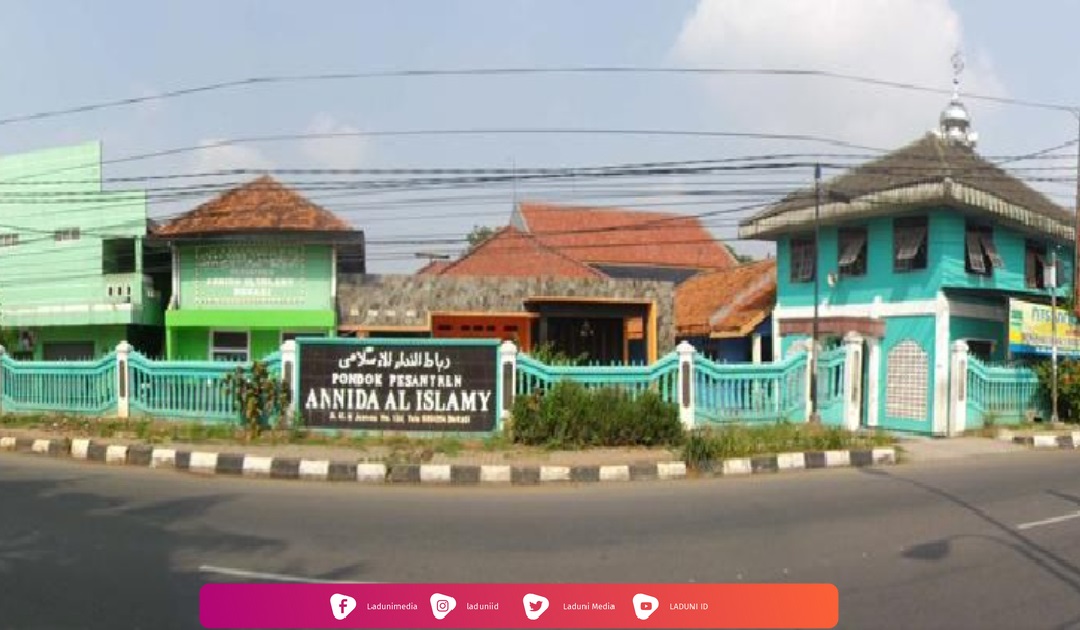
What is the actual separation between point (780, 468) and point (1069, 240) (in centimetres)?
1320

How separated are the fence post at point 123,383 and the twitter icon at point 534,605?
11.9 metres

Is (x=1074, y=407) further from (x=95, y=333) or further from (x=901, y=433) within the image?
(x=95, y=333)

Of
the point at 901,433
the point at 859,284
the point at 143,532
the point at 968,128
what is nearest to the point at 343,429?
the point at 143,532

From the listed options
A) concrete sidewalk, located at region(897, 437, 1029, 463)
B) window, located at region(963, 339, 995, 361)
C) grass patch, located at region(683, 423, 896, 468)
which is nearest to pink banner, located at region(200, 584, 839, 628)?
grass patch, located at region(683, 423, 896, 468)

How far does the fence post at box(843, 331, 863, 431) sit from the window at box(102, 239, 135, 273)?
17.7 m

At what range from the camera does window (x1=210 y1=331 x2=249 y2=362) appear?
2186 centimetres

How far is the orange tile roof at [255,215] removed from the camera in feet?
68.6

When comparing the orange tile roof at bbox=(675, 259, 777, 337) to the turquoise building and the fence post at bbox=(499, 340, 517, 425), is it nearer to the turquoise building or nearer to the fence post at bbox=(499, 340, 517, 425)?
the turquoise building

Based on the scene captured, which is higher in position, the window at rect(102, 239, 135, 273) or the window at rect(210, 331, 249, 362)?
the window at rect(102, 239, 135, 273)

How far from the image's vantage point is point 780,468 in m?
11.9

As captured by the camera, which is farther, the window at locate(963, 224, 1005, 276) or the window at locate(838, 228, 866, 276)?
the window at locate(838, 228, 866, 276)

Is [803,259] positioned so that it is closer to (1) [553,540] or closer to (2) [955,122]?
(2) [955,122]

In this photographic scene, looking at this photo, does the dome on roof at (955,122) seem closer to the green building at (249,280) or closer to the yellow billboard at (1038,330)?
the yellow billboard at (1038,330)

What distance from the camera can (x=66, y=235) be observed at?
2338 centimetres
